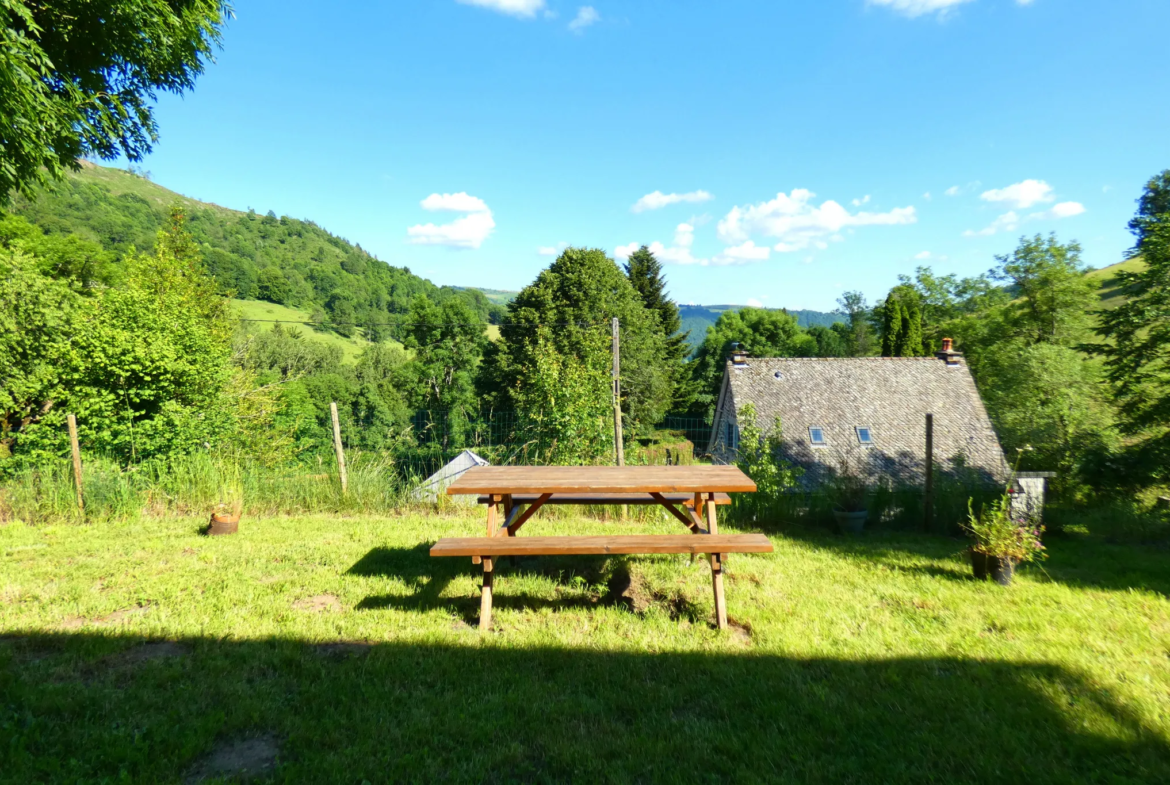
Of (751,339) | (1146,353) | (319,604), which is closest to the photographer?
(319,604)

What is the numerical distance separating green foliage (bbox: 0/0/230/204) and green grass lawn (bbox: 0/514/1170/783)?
3714mm

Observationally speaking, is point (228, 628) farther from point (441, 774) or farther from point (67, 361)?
point (67, 361)

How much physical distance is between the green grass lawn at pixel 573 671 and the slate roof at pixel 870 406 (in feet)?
50.9

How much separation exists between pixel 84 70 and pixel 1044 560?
11.1 metres

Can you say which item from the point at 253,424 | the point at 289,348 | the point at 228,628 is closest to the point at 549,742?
the point at 228,628

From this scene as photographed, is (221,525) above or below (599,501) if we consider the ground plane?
below

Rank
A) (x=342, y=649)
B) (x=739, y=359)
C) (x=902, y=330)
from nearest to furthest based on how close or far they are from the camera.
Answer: (x=342, y=649)
(x=739, y=359)
(x=902, y=330)

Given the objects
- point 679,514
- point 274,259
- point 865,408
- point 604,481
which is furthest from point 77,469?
point 274,259

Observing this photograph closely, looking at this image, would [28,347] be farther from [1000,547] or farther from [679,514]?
[1000,547]

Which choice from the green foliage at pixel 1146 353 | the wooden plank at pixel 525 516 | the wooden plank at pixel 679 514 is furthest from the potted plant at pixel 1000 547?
the green foliage at pixel 1146 353

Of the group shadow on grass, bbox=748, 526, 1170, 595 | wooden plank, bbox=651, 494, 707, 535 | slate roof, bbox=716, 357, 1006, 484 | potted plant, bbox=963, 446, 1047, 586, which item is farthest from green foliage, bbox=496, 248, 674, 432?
potted plant, bbox=963, 446, 1047, 586

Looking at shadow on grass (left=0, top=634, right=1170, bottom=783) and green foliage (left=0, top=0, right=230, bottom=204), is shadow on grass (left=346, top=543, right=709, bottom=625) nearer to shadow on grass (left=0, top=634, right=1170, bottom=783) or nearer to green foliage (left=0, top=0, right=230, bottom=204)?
shadow on grass (left=0, top=634, right=1170, bottom=783)

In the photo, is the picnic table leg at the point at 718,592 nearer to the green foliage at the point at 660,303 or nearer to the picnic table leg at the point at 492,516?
the picnic table leg at the point at 492,516

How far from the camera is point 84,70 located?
6.08 metres
